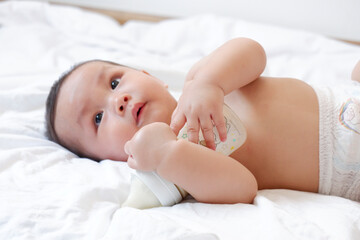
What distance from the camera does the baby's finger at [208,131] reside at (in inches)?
30.3

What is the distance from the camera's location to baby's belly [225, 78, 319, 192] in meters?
0.86

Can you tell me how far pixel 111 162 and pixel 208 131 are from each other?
11.7 inches

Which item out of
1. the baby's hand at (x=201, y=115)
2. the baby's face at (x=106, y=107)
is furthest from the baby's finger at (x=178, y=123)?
the baby's face at (x=106, y=107)

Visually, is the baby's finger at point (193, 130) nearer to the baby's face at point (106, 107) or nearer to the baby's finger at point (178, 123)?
the baby's finger at point (178, 123)

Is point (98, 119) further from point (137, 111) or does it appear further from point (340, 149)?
point (340, 149)

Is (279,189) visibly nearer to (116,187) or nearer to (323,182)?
(323,182)

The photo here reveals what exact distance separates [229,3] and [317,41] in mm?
594

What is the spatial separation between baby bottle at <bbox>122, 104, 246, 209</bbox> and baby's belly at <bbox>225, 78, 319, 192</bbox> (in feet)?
0.17

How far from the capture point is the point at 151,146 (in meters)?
0.74

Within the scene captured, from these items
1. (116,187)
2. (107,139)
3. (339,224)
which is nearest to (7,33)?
(107,139)

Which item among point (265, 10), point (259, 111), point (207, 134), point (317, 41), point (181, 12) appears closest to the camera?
point (207, 134)

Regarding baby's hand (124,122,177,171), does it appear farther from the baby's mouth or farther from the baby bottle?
Result: the baby's mouth

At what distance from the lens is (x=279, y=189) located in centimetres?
86

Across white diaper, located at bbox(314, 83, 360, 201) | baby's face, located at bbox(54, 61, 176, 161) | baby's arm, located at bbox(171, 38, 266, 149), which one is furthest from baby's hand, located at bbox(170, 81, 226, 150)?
white diaper, located at bbox(314, 83, 360, 201)
